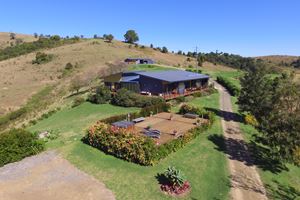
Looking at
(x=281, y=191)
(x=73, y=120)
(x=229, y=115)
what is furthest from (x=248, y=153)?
(x=73, y=120)

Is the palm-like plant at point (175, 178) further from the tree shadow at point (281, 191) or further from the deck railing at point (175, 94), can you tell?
the deck railing at point (175, 94)

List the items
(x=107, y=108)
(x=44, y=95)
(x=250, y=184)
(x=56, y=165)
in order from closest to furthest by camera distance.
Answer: (x=250, y=184) < (x=56, y=165) < (x=107, y=108) < (x=44, y=95)

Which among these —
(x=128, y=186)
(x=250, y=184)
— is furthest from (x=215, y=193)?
(x=128, y=186)

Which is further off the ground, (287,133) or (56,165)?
(287,133)

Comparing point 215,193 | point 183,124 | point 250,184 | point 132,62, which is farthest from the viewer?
point 132,62

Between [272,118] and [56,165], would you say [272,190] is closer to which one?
[272,118]

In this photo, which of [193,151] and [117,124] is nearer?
[193,151]

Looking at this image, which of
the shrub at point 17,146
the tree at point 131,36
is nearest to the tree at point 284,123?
the shrub at point 17,146
